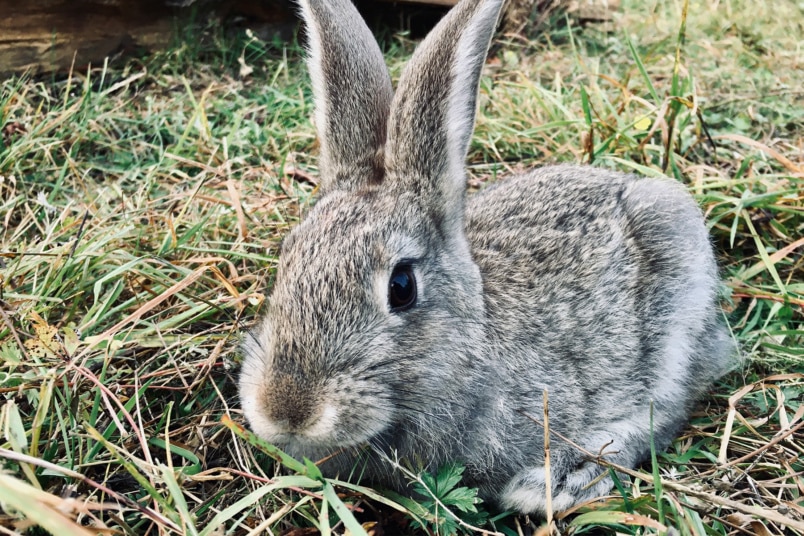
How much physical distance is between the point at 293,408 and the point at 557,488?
59.7 inches

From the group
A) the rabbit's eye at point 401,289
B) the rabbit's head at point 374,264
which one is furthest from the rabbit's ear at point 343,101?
the rabbit's eye at point 401,289

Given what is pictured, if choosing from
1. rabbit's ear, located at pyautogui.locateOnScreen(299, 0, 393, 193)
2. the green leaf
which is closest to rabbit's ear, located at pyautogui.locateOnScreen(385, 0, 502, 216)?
rabbit's ear, located at pyautogui.locateOnScreen(299, 0, 393, 193)

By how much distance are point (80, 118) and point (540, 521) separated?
439 centimetres

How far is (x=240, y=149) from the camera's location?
5254mm

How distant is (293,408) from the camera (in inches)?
95.0

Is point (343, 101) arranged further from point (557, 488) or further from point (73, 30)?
point (73, 30)

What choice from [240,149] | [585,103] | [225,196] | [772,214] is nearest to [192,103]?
[240,149]

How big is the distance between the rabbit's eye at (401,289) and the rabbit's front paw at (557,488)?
1059 mm

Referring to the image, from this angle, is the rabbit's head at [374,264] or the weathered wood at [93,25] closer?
the rabbit's head at [374,264]

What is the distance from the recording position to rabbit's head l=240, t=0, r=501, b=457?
2.52 m

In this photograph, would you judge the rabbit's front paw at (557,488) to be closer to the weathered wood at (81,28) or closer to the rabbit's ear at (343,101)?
the rabbit's ear at (343,101)

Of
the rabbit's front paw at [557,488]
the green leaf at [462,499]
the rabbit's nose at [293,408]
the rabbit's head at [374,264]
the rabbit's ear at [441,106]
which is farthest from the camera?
the rabbit's front paw at [557,488]

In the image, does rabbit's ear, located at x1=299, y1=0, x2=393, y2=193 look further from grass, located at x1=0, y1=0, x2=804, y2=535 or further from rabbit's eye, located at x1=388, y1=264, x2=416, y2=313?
grass, located at x1=0, y1=0, x2=804, y2=535

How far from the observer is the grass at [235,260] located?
2.72 meters
